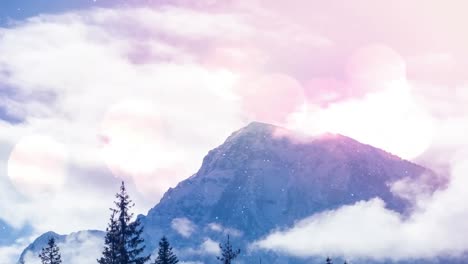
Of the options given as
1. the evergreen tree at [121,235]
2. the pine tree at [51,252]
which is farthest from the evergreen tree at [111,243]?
the pine tree at [51,252]

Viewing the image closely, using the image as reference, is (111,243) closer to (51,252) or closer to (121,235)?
(121,235)

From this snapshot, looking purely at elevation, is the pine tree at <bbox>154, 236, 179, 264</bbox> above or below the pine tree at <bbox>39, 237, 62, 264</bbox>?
below

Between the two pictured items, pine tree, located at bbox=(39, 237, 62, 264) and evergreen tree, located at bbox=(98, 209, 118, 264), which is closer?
evergreen tree, located at bbox=(98, 209, 118, 264)

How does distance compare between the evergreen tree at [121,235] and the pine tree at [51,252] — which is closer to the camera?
the evergreen tree at [121,235]

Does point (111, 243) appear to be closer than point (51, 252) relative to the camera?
Yes

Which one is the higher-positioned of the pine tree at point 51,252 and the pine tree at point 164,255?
the pine tree at point 51,252

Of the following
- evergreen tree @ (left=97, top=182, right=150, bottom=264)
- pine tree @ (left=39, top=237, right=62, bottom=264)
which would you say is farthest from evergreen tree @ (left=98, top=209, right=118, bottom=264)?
pine tree @ (left=39, top=237, right=62, bottom=264)

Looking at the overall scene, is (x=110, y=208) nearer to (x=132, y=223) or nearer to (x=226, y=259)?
(x=132, y=223)

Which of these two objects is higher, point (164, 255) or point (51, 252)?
point (51, 252)

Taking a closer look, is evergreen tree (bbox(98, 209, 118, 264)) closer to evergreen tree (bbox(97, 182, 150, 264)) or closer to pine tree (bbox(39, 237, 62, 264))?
evergreen tree (bbox(97, 182, 150, 264))

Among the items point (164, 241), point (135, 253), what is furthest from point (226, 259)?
point (135, 253)

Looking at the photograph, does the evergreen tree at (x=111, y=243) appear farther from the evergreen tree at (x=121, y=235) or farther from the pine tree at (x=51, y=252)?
the pine tree at (x=51, y=252)

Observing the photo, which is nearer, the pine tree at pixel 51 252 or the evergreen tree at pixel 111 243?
the evergreen tree at pixel 111 243

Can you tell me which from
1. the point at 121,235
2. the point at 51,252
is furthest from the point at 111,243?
the point at 51,252
